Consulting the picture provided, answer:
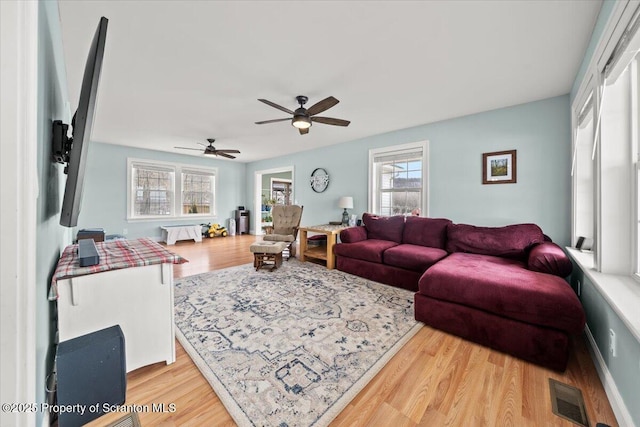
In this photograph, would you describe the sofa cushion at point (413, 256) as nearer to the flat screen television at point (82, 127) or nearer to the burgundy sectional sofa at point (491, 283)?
the burgundy sectional sofa at point (491, 283)

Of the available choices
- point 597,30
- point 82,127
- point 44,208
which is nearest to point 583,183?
point 597,30

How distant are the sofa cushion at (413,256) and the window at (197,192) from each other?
19.4 ft

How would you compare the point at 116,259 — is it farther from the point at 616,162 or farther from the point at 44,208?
the point at 616,162

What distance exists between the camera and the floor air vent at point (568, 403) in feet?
4.22

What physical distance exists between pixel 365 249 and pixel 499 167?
2.15 meters

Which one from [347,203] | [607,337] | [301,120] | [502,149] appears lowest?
[607,337]

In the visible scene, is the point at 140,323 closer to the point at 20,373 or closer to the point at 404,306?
the point at 20,373

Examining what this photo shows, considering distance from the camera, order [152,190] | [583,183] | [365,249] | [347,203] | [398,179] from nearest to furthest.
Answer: [583,183], [365,249], [398,179], [347,203], [152,190]

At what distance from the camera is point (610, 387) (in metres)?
1.39

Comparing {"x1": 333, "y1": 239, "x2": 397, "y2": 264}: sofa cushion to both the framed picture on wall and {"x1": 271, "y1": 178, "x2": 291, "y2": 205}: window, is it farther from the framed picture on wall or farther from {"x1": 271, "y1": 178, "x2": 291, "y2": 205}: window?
{"x1": 271, "y1": 178, "x2": 291, "y2": 205}: window

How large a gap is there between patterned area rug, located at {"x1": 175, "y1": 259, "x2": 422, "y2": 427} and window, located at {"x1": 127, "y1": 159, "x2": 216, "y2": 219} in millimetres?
3973

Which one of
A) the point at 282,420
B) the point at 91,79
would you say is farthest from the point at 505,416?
the point at 91,79

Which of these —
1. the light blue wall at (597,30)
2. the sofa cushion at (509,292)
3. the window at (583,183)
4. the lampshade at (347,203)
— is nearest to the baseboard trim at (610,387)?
the sofa cushion at (509,292)

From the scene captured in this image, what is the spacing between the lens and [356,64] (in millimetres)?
2303
